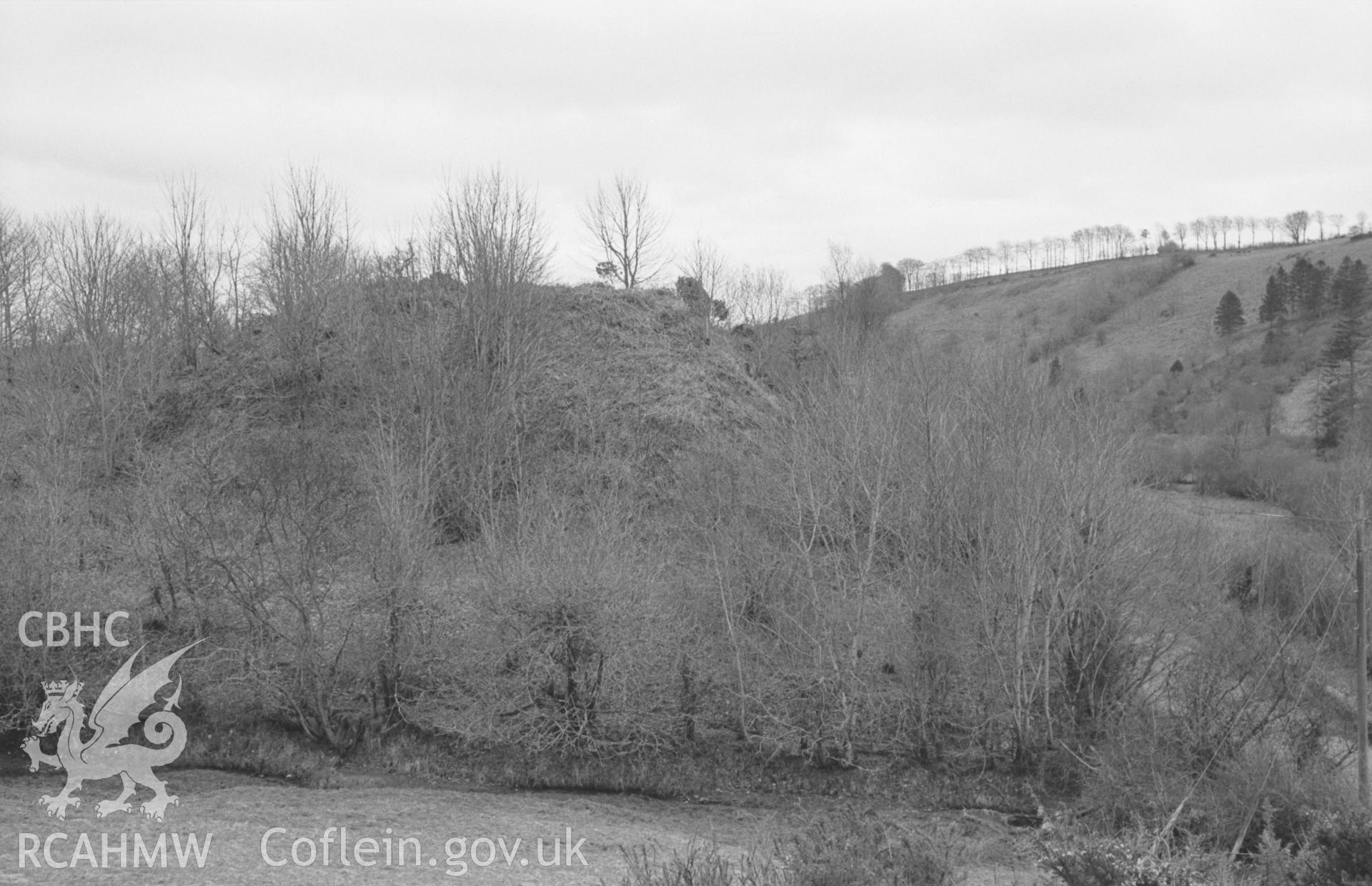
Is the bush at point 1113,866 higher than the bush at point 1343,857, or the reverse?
the bush at point 1113,866

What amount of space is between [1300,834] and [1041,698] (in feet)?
21.8

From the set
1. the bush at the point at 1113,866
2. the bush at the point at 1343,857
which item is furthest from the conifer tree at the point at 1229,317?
the bush at the point at 1113,866

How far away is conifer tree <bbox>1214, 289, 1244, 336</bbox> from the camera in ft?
308

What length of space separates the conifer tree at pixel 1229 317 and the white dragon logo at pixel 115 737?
317 ft

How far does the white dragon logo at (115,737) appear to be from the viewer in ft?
52.0

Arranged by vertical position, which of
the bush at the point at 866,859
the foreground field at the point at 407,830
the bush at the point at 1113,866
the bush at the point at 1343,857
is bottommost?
the foreground field at the point at 407,830

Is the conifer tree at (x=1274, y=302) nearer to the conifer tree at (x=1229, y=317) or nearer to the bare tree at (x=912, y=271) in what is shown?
the conifer tree at (x=1229, y=317)

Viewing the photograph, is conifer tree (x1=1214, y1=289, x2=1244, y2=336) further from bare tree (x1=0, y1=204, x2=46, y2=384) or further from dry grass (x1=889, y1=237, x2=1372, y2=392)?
bare tree (x1=0, y1=204, x2=46, y2=384)

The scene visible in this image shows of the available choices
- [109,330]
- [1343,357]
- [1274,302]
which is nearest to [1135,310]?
[1274,302]

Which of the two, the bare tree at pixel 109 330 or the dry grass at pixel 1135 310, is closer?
the bare tree at pixel 109 330

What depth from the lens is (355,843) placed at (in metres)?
14.2

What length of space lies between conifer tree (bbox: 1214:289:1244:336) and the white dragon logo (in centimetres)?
9657

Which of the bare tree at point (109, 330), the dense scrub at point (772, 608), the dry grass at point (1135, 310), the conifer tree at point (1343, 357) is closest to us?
the dense scrub at point (772, 608)

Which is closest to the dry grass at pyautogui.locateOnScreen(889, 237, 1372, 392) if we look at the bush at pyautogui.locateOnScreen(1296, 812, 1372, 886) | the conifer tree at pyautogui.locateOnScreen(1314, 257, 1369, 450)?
the conifer tree at pyautogui.locateOnScreen(1314, 257, 1369, 450)
